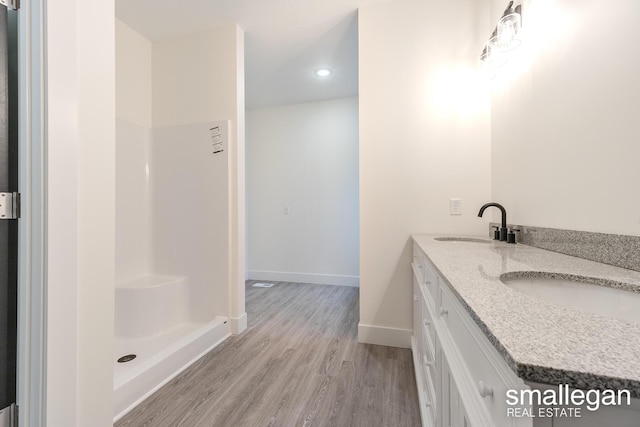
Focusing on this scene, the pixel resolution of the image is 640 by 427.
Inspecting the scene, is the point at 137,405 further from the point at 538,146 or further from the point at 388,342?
the point at 538,146

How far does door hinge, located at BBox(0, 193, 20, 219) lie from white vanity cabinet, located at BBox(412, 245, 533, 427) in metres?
1.33

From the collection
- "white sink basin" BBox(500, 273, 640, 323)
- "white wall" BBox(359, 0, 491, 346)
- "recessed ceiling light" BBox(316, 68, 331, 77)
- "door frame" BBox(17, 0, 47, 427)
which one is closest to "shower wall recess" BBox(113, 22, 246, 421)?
"recessed ceiling light" BBox(316, 68, 331, 77)

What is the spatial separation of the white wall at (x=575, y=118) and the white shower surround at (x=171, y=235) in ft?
6.46

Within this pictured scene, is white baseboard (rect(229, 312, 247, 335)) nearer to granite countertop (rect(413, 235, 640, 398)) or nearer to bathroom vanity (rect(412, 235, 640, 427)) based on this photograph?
bathroom vanity (rect(412, 235, 640, 427))

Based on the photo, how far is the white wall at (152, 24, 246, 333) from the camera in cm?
213

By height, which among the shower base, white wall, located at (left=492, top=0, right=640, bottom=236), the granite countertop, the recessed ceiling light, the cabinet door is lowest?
the shower base

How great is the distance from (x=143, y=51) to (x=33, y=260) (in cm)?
228

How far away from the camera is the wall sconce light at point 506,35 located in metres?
1.34

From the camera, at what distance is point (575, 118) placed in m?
1.03

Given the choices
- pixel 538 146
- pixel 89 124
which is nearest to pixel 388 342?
pixel 538 146

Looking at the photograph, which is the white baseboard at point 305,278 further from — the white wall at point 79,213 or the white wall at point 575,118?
the white wall at point 79,213

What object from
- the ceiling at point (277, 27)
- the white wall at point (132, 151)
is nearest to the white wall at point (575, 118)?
the ceiling at point (277, 27)

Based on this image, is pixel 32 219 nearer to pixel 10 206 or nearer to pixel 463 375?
pixel 10 206

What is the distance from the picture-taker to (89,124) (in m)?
0.94
